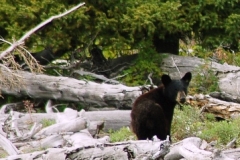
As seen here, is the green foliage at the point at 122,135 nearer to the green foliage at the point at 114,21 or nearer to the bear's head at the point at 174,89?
the bear's head at the point at 174,89

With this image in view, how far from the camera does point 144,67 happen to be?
14.5 m

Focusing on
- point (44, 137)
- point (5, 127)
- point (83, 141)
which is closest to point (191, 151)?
point (83, 141)

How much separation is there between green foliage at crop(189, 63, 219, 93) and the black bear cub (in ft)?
10.2

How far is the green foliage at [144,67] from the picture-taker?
1445 centimetres

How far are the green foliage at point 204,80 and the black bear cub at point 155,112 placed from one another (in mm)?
3114

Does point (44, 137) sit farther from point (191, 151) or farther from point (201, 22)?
point (201, 22)

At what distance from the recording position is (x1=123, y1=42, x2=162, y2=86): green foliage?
14.4m

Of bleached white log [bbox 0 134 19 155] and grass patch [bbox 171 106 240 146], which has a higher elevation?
bleached white log [bbox 0 134 19 155]

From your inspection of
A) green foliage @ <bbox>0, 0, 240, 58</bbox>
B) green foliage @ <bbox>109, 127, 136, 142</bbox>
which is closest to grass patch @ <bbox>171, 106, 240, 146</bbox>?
green foliage @ <bbox>109, 127, 136, 142</bbox>

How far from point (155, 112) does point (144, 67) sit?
4.20 metres

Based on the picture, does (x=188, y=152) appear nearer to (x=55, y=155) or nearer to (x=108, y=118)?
(x=55, y=155)

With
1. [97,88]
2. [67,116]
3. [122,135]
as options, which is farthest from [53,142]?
[97,88]

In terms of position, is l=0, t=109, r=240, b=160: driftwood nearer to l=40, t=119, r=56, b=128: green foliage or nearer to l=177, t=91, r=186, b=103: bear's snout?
l=177, t=91, r=186, b=103: bear's snout

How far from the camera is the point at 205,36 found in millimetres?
15352
